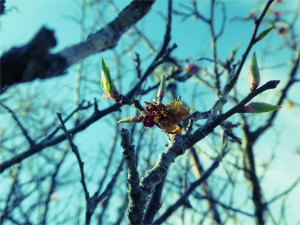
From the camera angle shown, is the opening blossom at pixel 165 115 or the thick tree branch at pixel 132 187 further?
the opening blossom at pixel 165 115

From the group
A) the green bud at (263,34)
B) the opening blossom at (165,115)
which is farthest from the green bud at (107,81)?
the green bud at (263,34)

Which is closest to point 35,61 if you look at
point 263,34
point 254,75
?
point 254,75

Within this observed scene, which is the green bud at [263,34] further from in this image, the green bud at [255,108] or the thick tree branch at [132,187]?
the thick tree branch at [132,187]

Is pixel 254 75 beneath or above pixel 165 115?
beneath

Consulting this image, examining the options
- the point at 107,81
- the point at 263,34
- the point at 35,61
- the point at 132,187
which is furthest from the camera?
the point at 263,34

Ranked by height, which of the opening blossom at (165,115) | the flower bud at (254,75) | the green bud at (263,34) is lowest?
the flower bud at (254,75)

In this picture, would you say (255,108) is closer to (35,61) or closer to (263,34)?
(263,34)

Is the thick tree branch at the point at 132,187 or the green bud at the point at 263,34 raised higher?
the green bud at the point at 263,34

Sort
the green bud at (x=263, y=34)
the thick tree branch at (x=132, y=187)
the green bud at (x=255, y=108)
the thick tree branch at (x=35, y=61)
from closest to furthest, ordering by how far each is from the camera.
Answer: the thick tree branch at (x=35, y=61) < the thick tree branch at (x=132, y=187) < the green bud at (x=255, y=108) < the green bud at (x=263, y=34)

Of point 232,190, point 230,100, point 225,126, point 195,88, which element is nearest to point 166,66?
point 195,88

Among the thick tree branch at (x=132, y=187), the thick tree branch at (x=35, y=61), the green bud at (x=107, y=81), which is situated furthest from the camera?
the green bud at (x=107, y=81)

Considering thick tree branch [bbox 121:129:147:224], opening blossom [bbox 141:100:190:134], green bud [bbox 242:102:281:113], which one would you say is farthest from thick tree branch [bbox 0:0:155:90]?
green bud [bbox 242:102:281:113]

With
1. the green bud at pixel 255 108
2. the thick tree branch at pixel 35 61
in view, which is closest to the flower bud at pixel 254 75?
the green bud at pixel 255 108

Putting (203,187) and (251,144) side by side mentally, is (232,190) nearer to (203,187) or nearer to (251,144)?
(203,187)
